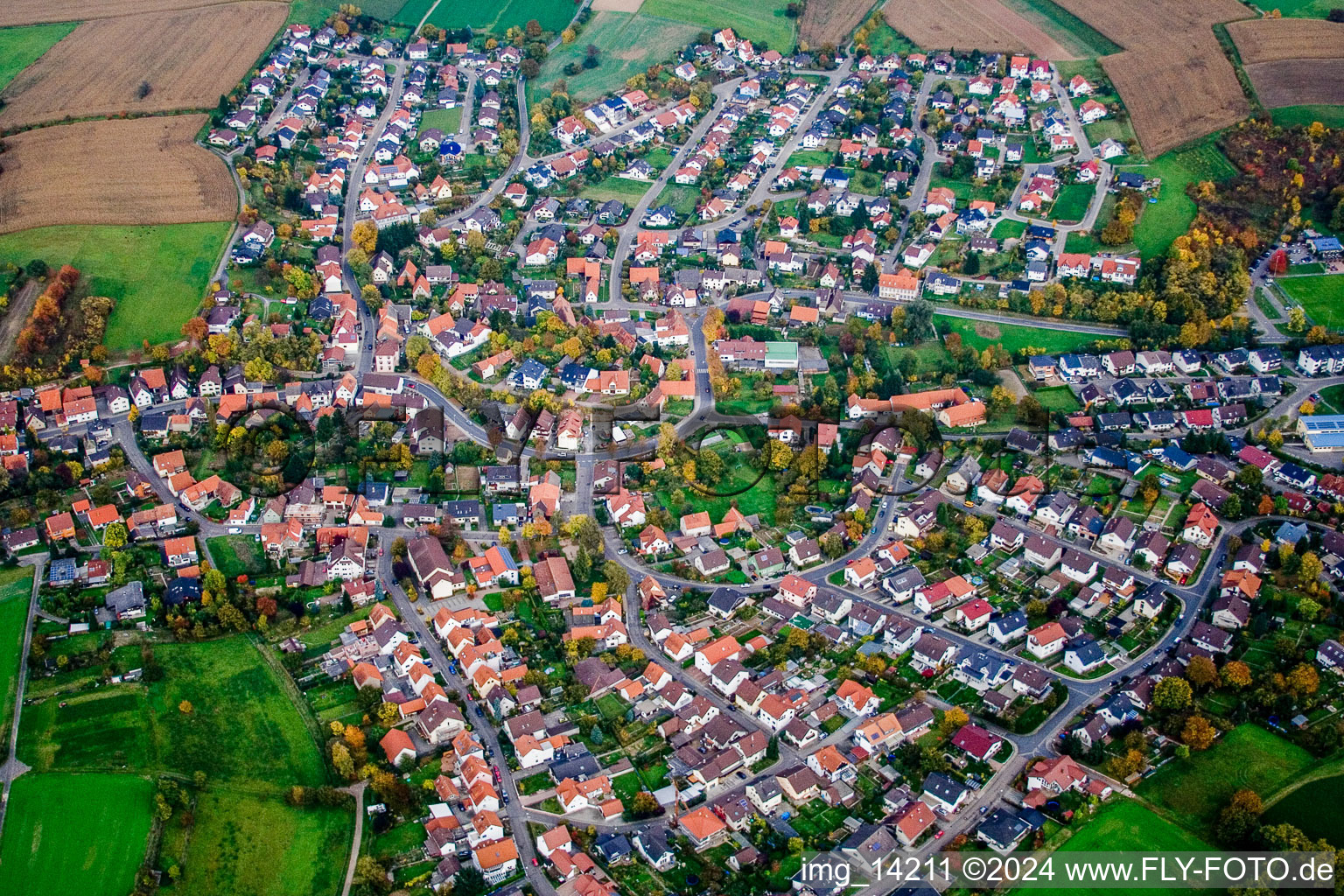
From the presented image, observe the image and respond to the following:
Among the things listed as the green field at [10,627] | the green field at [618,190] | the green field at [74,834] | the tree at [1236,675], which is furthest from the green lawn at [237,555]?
the tree at [1236,675]

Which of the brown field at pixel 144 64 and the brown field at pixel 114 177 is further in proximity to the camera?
the brown field at pixel 144 64

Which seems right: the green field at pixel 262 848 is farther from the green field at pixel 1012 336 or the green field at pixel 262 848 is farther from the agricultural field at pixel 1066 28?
the agricultural field at pixel 1066 28

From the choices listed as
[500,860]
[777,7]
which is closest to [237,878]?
[500,860]

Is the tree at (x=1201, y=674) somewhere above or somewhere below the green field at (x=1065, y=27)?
below

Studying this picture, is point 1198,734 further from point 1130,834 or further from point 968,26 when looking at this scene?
point 968,26

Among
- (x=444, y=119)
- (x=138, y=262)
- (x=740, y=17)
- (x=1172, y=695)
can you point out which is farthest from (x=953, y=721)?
(x=740, y=17)

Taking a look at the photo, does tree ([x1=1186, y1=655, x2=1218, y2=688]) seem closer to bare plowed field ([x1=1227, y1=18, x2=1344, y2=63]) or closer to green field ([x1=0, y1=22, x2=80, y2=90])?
bare plowed field ([x1=1227, y1=18, x2=1344, y2=63])

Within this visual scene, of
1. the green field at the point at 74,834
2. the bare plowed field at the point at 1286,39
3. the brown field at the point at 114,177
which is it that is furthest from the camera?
the bare plowed field at the point at 1286,39
